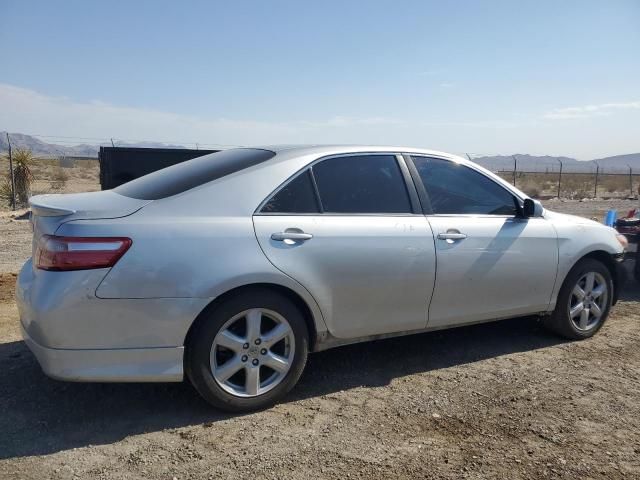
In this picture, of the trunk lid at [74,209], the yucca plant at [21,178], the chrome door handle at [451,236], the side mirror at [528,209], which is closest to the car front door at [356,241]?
the chrome door handle at [451,236]

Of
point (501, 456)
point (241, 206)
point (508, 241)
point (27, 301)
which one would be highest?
point (241, 206)

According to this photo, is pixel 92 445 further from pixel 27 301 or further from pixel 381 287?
pixel 381 287

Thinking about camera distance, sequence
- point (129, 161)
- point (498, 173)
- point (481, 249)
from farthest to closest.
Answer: point (498, 173), point (129, 161), point (481, 249)

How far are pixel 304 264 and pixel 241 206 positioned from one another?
20.6 inches

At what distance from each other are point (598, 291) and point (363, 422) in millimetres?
2814

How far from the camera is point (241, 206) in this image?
11.3 feet

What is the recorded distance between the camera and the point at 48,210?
329 cm

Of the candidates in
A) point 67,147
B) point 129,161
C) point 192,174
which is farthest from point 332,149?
point 67,147

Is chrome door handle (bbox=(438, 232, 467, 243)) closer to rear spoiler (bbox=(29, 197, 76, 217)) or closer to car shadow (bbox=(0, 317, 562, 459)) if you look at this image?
car shadow (bbox=(0, 317, 562, 459))

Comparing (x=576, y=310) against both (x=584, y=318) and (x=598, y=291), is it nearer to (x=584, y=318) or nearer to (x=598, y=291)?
(x=584, y=318)

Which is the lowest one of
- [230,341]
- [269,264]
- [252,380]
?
[252,380]

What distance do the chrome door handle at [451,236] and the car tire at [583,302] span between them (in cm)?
129

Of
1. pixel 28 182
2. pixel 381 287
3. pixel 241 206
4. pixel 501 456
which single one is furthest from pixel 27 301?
pixel 28 182

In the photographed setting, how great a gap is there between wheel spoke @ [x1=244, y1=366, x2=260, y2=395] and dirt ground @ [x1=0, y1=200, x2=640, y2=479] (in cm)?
16
